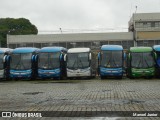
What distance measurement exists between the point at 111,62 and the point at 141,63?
8.63 feet

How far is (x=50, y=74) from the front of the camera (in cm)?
4250

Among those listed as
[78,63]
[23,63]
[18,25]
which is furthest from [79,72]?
[18,25]

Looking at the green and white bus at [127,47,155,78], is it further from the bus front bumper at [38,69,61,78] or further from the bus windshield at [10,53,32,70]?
the bus windshield at [10,53,32,70]

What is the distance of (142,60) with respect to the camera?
138ft

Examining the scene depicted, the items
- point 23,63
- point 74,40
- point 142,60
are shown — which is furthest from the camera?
point 74,40

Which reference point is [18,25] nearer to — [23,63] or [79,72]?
[23,63]

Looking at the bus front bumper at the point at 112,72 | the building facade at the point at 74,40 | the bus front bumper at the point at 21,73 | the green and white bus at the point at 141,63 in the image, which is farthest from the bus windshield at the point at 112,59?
the building facade at the point at 74,40

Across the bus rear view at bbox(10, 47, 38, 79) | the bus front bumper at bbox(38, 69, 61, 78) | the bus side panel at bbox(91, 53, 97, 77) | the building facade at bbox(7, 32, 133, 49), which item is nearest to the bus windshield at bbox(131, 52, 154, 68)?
the bus side panel at bbox(91, 53, 97, 77)

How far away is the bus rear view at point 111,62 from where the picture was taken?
137ft

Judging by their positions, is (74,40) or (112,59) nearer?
(112,59)

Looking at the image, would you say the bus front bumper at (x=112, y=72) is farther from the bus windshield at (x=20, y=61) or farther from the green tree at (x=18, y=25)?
the green tree at (x=18, y=25)

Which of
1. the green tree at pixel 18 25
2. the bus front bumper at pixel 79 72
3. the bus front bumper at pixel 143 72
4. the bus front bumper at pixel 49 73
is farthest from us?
the green tree at pixel 18 25

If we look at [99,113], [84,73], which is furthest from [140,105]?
[84,73]

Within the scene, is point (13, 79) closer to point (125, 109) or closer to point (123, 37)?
point (125, 109)
